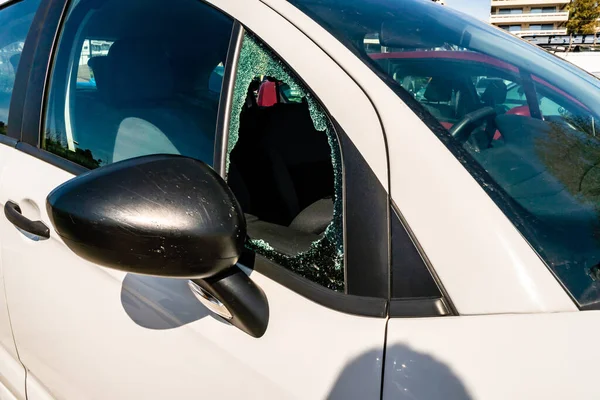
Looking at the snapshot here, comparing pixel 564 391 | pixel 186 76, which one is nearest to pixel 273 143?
pixel 186 76

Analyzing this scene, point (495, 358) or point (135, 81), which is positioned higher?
point (135, 81)

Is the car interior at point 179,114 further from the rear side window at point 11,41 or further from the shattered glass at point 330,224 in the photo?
the rear side window at point 11,41

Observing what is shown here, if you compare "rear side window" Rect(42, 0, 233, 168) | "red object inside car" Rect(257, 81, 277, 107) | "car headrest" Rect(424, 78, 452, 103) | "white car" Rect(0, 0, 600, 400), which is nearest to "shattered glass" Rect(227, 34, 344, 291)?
"white car" Rect(0, 0, 600, 400)

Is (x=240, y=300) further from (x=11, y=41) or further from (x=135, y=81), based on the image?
(x=11, y=41)

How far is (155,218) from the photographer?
872 millimetres

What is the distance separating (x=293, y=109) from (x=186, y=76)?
532 mm

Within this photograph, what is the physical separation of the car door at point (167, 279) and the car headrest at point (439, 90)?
0.21 m

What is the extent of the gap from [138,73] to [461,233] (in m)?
1.09

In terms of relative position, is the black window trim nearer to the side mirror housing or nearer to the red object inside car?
the side mirror housing

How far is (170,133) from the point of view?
4.66 ft

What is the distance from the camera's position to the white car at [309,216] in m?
0.88

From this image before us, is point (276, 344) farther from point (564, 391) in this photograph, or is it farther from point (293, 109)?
point (293, 109)

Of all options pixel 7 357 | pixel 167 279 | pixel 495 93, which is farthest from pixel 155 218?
pixel 7 357

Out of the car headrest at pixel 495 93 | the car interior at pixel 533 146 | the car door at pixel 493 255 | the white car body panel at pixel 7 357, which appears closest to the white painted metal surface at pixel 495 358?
the car door at pixel 493 255
